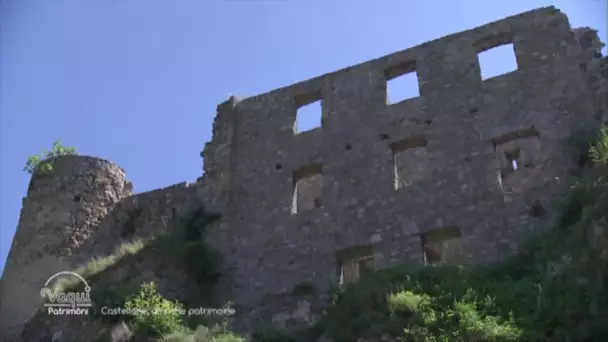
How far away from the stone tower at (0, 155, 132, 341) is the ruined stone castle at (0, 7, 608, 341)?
0.05 metres

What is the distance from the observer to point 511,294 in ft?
35.6

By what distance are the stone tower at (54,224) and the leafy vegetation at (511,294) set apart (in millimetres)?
8007

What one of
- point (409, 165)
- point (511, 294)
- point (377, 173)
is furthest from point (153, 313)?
point (409, 165)

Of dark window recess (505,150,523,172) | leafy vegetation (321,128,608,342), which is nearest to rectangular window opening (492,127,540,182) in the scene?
dark window recess (505,150,523,172)

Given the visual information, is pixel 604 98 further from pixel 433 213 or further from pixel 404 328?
pixel 404 328

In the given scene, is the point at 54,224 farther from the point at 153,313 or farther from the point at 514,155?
the point at 514,155

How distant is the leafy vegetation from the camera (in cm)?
956

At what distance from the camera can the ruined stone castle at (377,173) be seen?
43.6ft

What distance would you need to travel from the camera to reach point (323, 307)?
12.8 m

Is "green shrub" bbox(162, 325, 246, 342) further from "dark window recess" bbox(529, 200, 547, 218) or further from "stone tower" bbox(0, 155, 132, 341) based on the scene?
"stone tower" bbox(0, 155, 132, 341)

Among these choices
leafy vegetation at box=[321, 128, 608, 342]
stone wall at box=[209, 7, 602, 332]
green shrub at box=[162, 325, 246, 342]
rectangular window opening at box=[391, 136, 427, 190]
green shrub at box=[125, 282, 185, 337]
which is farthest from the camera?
rectangular window opening at box=[391, 136, 427, 190]

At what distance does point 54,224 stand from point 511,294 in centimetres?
1139

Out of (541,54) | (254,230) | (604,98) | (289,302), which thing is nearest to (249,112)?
(254,230)

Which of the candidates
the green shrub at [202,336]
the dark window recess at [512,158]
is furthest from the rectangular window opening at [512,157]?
the green shrub at [202,336]
